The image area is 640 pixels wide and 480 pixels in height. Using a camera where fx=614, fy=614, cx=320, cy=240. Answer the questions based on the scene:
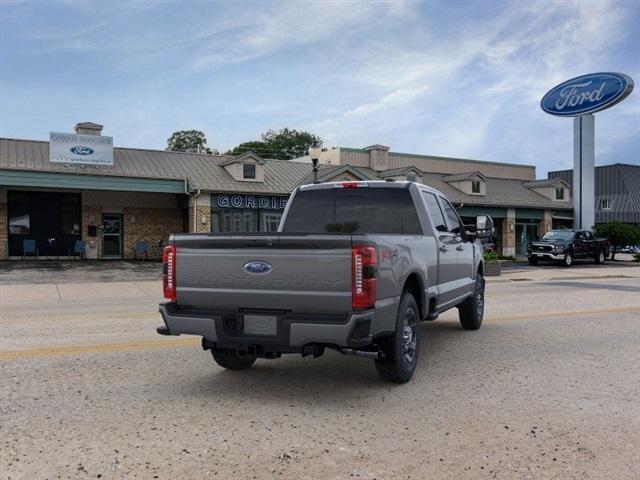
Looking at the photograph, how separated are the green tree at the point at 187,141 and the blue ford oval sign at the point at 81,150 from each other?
45.1 meters

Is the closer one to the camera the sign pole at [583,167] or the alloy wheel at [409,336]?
the alloy wheel at [409,336]

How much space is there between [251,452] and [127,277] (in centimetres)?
1734

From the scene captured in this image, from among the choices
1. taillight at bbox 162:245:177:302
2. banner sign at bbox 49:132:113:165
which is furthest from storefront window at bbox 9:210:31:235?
taillight at bbox 162:245:177:302

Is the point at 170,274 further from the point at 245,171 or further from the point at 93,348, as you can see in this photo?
the point at 245,171

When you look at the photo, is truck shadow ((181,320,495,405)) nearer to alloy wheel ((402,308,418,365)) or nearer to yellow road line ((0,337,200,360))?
alloy wheel ((402,308,418,365))

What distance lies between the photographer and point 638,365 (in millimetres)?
6992

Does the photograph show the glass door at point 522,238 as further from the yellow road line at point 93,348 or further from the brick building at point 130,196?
the yellow road line at point 93,348

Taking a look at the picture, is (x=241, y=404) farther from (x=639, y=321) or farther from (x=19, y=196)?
(x=19, y=196)

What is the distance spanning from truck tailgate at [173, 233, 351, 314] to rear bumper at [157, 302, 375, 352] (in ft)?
0.33

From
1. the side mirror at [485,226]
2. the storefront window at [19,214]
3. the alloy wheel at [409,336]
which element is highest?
the storefront window at [19,214]

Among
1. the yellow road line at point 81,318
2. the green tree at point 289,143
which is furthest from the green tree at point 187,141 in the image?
the yellow road line at point 81,318

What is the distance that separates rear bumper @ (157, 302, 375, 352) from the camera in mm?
4961

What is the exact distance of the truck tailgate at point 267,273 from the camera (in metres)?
5.07

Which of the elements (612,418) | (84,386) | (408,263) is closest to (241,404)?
(84,386)
